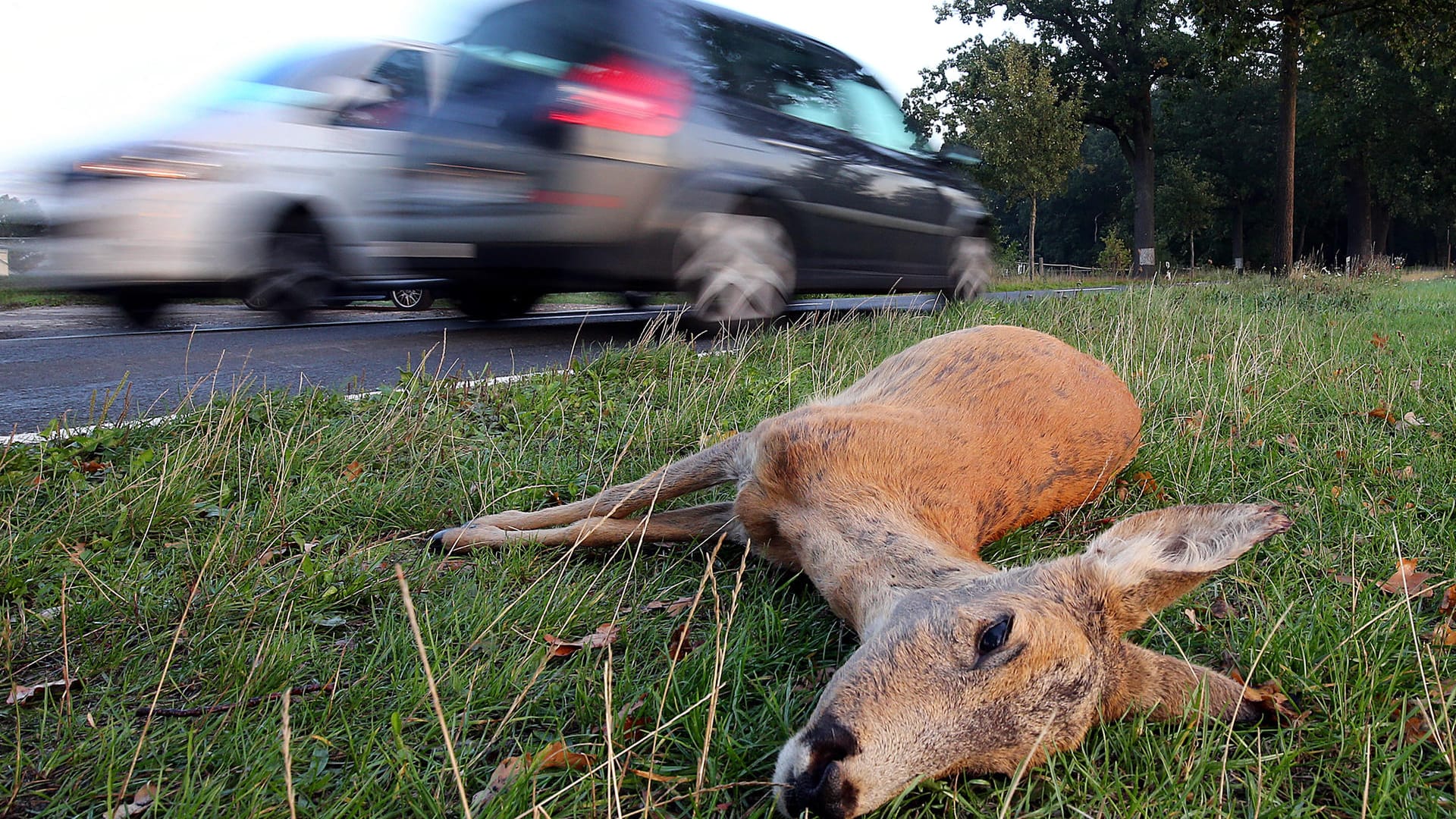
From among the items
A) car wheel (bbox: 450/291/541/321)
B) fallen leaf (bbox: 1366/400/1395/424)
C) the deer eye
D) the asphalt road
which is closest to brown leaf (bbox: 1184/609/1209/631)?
the deer eye

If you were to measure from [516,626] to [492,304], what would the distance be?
6131mm

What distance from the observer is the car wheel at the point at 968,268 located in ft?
28.9

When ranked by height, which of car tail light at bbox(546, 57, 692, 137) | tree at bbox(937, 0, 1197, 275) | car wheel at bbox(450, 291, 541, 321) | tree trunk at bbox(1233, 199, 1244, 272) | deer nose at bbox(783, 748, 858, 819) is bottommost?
deer nose at bbox(783, 748, 858, 819)

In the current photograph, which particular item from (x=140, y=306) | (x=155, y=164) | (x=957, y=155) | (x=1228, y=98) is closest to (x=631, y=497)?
(x=155, y=164)

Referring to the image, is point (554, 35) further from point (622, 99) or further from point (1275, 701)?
point (1275, 701)

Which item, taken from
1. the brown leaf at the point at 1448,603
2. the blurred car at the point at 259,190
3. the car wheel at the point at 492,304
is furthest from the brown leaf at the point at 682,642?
the car wheel at the point at 492,304

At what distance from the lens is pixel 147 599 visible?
2.43 meters

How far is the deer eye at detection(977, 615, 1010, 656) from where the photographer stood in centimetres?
181

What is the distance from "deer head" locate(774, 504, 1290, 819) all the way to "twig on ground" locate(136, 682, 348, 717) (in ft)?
3.66

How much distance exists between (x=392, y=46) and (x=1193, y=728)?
286 inches

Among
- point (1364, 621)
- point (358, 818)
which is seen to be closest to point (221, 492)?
point (358, 818)

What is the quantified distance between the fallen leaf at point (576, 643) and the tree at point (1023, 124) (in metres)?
29.9

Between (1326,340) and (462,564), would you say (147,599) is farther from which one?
(1326,340)

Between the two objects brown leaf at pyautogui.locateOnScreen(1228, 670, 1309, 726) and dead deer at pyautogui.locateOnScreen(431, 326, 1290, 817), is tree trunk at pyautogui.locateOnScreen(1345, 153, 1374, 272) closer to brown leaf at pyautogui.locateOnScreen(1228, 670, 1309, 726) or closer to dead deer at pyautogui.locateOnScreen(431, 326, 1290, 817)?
dead deer at pyautogui.locateOnScreen(431, 326, 1290, 817)
